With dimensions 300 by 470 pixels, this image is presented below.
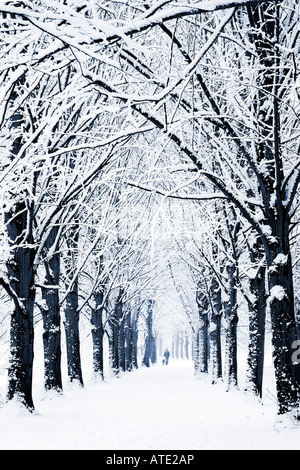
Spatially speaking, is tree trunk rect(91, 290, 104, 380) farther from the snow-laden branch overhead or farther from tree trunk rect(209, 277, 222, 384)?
the snow-laden branch overhead

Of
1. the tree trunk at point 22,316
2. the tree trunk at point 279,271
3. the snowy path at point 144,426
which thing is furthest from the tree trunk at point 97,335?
the tree trunk at point 279,271

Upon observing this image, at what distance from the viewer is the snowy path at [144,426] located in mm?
6133

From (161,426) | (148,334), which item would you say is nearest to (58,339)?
(161,426)

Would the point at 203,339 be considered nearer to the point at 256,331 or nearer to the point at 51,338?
the point at 51,338

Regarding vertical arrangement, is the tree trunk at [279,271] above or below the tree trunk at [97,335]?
above

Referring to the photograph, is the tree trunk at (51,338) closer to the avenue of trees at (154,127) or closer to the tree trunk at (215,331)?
the avenue of trees at (154,127)

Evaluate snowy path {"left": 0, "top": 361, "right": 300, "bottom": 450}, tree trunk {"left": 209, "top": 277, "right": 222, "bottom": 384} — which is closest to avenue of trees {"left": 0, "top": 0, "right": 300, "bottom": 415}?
snowy path {"left": 0, "top": 361, "right": 300, "bottom": 450}

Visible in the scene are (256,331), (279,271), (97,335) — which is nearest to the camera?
(279,271)

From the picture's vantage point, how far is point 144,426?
787 centimetres

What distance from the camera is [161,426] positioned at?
7883 millimetres

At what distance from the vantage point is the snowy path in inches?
241

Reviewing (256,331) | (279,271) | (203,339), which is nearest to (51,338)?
(256,331)

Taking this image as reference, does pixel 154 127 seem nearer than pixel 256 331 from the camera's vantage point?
Yes
